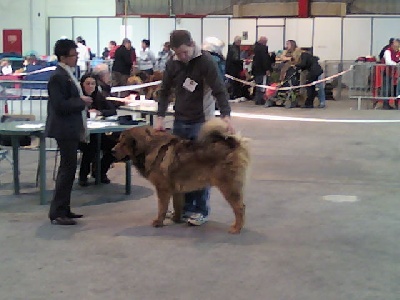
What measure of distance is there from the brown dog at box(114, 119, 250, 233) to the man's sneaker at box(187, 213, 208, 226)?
9.3 inches

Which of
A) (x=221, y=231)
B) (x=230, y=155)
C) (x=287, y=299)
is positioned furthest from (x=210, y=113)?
(x=287, y=299)

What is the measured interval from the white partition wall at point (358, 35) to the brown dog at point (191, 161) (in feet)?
62.8

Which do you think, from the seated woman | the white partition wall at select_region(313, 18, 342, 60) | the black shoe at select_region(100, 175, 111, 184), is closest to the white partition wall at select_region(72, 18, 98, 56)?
the white partition wall at select_region(313, 18, 342, 60)

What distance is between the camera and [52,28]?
26656mm

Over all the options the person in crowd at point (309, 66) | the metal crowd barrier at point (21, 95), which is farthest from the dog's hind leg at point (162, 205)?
the person in crowd at point (309, 66)

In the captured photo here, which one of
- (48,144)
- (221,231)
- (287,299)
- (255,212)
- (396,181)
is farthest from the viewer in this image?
(48,144)

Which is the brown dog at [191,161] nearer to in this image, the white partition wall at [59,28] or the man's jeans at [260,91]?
the man's jeans at [260,91]

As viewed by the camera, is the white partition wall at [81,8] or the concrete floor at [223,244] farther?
the white partition wall at [81,8]

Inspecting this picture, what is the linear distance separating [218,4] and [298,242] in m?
22.6

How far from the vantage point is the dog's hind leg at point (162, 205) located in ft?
17.4

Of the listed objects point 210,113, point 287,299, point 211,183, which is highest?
point 210,113

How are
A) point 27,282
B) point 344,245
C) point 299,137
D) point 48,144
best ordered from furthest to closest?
point 299,137
point 48,144
point 344,245
point 27,282

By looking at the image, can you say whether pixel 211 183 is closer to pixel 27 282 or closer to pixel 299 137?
pixel 27 282

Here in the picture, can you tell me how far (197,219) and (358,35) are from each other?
1928 cm
